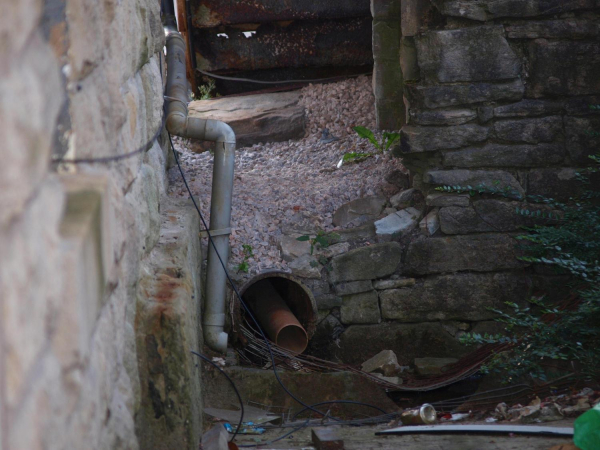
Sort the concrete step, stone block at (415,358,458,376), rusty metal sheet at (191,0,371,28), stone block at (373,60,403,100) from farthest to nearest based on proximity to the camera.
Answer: rusty metal sheet at (191,0,371,28) → the concrete step → stone block at (373,60,403,100) → stone block at (415,358,458,376)

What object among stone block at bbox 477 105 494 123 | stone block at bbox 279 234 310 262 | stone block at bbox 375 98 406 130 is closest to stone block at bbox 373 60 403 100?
stone block at bbox 375 98 406 130

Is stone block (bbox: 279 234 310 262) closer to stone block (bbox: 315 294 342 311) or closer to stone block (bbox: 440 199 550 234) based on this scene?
stone block (bbox: 315 294 342 311)

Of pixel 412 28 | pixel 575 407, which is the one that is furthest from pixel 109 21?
pixel 412 28

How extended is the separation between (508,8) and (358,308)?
6.43 feet

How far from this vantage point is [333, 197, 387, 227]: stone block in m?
4.25

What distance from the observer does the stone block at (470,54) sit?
12.4 ft

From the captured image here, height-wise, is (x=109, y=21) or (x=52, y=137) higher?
(x=109, y=21)

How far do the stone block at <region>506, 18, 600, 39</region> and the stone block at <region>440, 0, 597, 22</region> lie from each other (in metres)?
0.05

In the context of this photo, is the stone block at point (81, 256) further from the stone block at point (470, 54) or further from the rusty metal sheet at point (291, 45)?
the rusty metal sheet at point (291, 45)

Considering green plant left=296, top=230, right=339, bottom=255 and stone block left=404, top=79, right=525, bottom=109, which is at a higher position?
stone block left=404, top=79, right=525, bottom=109

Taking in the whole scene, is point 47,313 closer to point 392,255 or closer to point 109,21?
point 109,21

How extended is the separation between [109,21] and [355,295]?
2.68m

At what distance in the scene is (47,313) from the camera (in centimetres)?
98

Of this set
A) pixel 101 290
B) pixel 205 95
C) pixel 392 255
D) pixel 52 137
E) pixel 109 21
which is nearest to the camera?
pixel 52 137
